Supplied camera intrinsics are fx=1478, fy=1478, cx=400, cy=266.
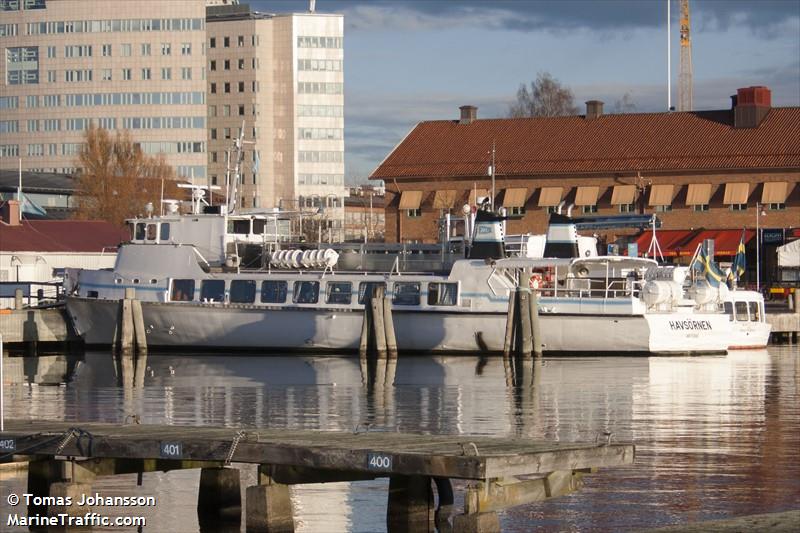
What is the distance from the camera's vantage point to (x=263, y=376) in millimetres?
39469

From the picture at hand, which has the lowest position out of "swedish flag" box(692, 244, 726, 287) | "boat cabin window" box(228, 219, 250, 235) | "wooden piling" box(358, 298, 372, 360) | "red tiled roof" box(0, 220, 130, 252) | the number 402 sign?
the number 402 sign

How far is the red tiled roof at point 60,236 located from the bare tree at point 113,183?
21.8 meters

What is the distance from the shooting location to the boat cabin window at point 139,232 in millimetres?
49250

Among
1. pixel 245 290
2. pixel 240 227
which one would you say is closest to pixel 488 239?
pixel 245 290

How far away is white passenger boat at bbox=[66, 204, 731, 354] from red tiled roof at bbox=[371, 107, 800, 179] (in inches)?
1251

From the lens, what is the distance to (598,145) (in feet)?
269

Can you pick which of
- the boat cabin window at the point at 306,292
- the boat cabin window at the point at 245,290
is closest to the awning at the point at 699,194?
the boat cabin window at the point at 306,292

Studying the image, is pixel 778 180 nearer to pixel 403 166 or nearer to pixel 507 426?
pixel 403 166

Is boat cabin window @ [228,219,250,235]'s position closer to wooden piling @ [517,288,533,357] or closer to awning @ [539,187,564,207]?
wooden piling @ [517,288,533,357]

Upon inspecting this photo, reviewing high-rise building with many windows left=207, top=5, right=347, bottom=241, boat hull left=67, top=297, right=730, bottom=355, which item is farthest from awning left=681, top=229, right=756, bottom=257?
high-rise building with many windows left=207, top=5, right=347, bottom=241

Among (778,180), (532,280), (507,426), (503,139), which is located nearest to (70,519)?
(507,426)

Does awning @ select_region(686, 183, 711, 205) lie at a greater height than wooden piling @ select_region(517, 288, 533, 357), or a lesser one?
greater

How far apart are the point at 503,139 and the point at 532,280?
3927 centimetres

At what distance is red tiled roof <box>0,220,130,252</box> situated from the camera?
69375 millimetres
